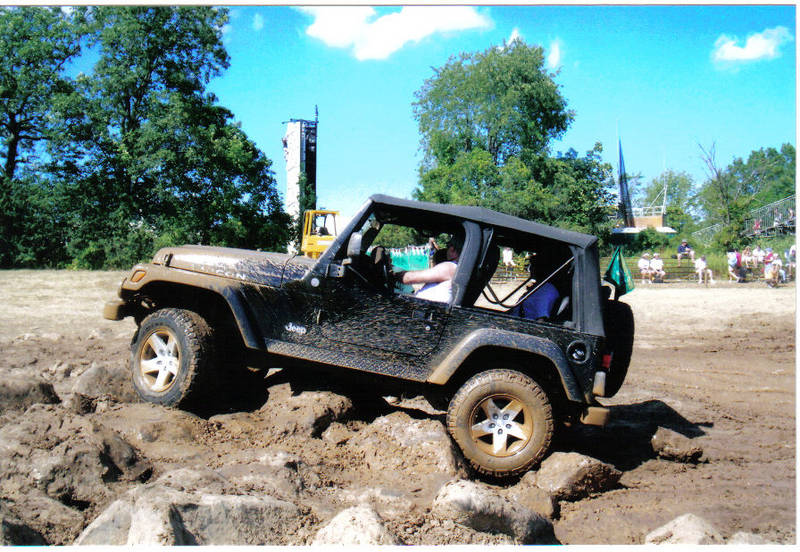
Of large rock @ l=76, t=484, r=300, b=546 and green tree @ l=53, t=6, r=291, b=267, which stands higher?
green tree @ l=53, t=6, r=291, b=267

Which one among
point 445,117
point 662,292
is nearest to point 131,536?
point 662,292

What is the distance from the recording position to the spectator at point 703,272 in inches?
1069

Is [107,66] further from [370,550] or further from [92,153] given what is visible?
[370,550]

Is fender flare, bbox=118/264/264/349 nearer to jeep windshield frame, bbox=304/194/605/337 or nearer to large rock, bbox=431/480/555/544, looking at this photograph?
jeep windshield frame, bbox=304/194/605/337

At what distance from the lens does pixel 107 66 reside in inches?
1198

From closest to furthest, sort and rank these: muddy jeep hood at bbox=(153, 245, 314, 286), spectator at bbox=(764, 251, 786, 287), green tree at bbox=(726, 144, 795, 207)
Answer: muddy jeep hood at bbox=(153, 245, 314, 286) < green tree at bbox=(726, 144, 795, 207) < spectator at bbox=(764, 251, 786, 287)

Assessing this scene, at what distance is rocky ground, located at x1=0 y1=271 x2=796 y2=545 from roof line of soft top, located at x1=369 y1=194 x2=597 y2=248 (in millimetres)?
1478

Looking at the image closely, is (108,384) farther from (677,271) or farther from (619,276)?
(677,271)

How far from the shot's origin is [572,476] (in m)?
4.94

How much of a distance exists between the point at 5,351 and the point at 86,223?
21820mm

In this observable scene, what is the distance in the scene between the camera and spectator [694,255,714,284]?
27.2 meters

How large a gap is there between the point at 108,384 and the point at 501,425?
343 centimetres

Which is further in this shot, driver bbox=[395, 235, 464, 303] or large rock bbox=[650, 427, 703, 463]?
large rock bbox=[650, 427, 703, 463]

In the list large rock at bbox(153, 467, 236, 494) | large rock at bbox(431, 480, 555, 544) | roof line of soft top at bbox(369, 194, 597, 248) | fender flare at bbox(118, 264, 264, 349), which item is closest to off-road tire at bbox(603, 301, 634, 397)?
roof line of soft top at bbox(369, 194, 597, 248)
